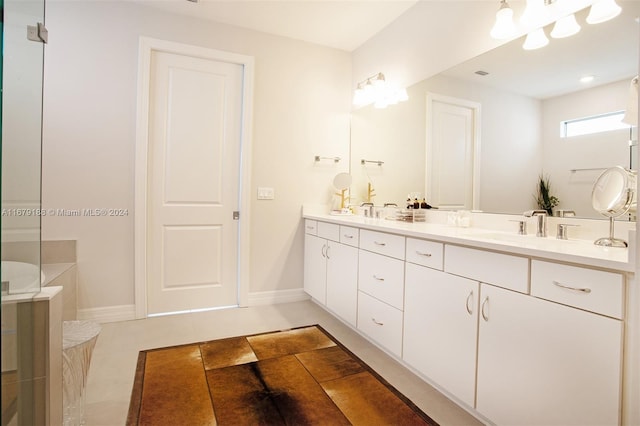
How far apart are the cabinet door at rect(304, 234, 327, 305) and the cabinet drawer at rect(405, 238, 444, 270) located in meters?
1.15

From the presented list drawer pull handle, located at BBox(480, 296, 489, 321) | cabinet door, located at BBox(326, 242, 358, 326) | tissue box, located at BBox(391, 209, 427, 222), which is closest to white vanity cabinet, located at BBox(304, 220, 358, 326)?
cabinet door, located at BBox(326, 242, 358, 326)

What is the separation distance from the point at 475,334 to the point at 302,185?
7.45ft

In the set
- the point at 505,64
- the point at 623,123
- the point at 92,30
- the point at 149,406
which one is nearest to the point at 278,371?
the point at 149,406

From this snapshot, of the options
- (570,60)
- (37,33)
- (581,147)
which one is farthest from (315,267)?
(37,33)

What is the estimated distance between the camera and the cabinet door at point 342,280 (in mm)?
2475

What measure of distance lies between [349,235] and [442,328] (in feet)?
3.40

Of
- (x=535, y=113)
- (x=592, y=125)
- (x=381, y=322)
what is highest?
(x=535, y=113)

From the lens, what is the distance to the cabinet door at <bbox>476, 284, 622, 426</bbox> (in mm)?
1067

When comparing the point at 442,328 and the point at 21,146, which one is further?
the point at 442,328

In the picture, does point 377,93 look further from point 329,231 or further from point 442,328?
point 442,328

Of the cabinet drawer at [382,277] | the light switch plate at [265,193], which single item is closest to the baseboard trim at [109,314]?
the light switch plate at [265,193]

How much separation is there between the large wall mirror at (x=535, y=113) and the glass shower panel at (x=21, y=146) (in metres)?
2.22

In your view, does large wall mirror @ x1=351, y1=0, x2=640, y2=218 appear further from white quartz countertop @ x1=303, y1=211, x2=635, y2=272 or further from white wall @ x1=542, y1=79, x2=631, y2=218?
white quartz countertop @ x1=303, y1=211, x2=635, y2=272

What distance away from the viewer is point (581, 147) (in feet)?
5.36
